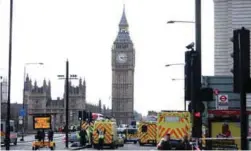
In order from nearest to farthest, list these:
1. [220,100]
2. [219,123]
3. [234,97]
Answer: [219,123]
[220,100]
[234,97]

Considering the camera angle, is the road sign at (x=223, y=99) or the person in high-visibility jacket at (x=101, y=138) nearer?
the road sign at (x=223, y=99)

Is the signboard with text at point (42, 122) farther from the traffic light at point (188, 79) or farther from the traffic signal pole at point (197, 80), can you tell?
the traffic light at point (188, 79)

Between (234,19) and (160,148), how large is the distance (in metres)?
59.6

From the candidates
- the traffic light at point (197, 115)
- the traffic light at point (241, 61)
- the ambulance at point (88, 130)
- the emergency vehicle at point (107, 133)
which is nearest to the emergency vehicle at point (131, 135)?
the ambulance at point (88, 130)

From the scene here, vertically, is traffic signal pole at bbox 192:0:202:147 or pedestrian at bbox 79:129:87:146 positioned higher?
traffic signal pole at bbox 192:0:202:147

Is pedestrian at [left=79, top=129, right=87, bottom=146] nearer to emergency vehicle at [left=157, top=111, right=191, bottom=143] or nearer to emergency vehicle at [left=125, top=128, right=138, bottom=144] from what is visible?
emergency vehicle at [left=157, top=111, right=191, bottom=143]

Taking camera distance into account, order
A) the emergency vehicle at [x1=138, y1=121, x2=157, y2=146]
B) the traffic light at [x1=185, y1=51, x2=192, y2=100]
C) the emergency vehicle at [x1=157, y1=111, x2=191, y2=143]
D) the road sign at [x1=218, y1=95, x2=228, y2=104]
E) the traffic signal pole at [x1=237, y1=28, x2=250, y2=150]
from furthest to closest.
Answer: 1. the emergency vehicle at [x1=138, y1=121, x2=157, y2=146]
2. the emergency vehicle at [x1=157, y1=111, x2=191, y2=143]
3. the road sign at [x1=218, y1=95, x2=228, y2=104]
4. the traffic light at [x1=185, y1=51, x2=192, y2=100]
5. the traffic signal pole at [x1=237, y1=28, x2=250, y2=150]

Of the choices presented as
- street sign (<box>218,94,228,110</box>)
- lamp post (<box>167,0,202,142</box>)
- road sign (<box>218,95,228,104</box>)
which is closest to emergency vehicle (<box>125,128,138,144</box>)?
street sign (<box>218,94,228,110</box>)

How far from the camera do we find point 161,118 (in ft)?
132

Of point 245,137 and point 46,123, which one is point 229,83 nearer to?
point 46,123

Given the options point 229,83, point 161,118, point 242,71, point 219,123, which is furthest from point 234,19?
point 242,71

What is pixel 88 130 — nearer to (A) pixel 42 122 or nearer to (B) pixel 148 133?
(B) pixel 148 133

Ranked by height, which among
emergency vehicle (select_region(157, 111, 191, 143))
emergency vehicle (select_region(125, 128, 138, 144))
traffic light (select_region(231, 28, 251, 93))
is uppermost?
traffic light (select_region(231, 28, 251, 93))

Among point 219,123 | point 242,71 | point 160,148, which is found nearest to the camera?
point 242,71
